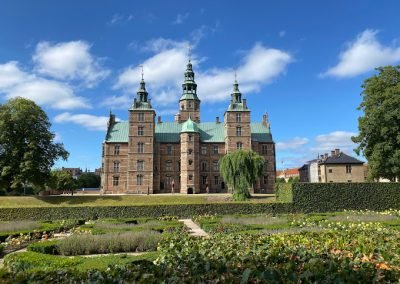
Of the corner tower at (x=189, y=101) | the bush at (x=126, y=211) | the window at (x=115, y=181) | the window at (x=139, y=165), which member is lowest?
the bush at (x=126, y=211)

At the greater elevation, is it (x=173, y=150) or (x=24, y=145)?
(x=173, y=150)

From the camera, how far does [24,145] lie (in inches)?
1462

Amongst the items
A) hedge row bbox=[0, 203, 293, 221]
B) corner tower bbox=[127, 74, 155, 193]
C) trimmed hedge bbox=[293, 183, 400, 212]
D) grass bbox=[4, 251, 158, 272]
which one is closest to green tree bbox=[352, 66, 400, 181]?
trimmed hedge bbox=[293, 183, 400, 212]

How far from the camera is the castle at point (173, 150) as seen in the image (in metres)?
51.5

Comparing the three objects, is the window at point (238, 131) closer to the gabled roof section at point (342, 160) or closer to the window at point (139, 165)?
the window at point (139, 165)

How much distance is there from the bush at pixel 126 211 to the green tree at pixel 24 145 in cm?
1246

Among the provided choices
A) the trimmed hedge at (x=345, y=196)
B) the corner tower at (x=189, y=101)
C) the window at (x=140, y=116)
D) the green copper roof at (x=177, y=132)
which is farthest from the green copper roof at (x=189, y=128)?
the trimmed hedge at (x=345, y=196)

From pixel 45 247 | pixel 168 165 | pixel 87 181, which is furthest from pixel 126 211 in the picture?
pixel 87 181

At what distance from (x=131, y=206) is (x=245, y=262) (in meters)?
20.1

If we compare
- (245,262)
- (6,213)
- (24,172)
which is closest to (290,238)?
(245,262)

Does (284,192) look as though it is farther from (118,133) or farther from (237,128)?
(118,133)

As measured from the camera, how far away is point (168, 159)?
54844 millimetres

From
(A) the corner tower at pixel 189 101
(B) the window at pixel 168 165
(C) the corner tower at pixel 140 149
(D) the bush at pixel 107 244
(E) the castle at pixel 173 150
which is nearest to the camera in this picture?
(D) the bush at pixel 107 244

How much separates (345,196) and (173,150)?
105 ft
